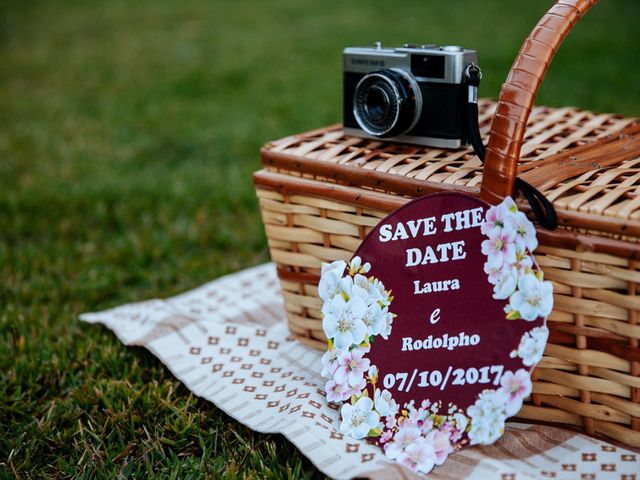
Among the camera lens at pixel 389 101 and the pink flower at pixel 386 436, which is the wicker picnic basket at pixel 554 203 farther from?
the pink flower at pixel 386 436

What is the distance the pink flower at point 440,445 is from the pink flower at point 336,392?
0.12 meters

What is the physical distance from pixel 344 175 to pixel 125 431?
1.58ft

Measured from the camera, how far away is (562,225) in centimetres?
89

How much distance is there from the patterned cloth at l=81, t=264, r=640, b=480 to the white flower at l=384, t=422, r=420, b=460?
16mm

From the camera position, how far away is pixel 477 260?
92cm

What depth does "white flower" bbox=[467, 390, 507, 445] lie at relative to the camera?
2.96 feet

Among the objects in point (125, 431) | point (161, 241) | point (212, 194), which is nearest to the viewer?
point (125, 431)

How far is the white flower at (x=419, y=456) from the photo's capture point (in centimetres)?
91

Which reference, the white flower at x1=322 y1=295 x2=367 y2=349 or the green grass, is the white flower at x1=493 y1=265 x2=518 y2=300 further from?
the green grass

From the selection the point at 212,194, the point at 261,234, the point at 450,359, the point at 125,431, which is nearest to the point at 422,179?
the point at 450,359

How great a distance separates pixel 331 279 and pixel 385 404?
18 centimetres

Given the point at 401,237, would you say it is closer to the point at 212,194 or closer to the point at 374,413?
the point at 374,413

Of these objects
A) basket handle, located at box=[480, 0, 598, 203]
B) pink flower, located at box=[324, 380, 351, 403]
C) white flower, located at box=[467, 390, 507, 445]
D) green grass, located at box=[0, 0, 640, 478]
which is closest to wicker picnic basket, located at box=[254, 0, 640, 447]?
basket handle, located at box=[480, 0, 598, 203]

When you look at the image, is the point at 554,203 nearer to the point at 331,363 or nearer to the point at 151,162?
the point at 331,363
